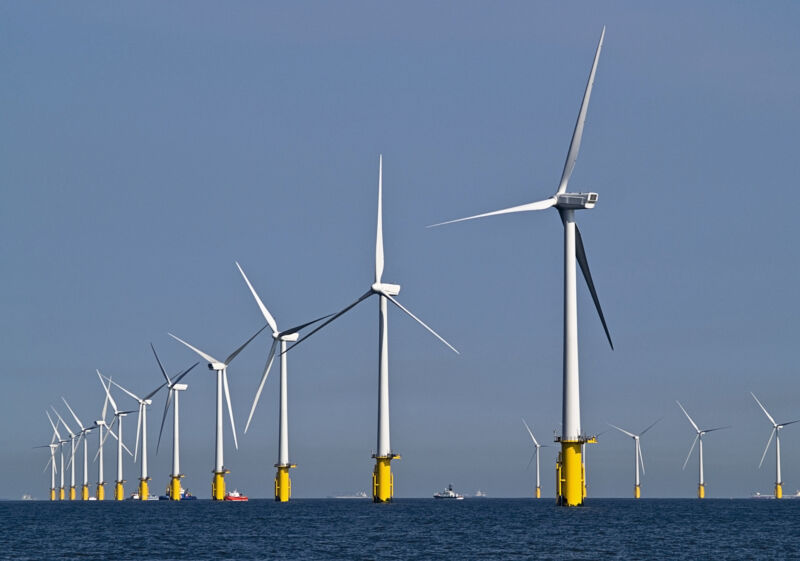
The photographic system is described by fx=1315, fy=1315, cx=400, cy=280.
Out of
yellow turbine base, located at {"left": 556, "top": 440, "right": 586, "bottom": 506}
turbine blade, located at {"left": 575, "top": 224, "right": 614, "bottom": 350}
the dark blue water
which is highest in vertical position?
turbine blade, located at {"left": 575, "top": 224, "right": 614, "bottom": 350}

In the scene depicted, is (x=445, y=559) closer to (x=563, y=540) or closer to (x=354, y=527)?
(x=563, y=540)

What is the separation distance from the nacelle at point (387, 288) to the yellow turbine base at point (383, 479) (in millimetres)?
20299

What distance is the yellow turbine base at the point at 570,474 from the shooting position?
11844cm

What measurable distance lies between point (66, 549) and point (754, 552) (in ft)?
174

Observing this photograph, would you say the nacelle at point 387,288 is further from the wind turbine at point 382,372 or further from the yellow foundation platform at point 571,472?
the yellow foundation platform at point 571,472

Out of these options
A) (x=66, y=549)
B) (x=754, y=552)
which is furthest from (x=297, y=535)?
(x=754, y=552)

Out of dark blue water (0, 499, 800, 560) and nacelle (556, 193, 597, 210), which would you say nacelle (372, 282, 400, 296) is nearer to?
dark blue water (0, 499, 800, 560)

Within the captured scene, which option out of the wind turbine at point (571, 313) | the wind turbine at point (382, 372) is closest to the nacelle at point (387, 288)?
the wind turbine at point (382, 372)

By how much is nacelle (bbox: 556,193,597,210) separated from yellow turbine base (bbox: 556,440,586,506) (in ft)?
73.9

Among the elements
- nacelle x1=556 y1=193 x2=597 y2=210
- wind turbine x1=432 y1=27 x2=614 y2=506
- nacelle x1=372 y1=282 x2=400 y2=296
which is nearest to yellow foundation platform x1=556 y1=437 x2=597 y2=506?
wind turbine x1=432 y1=27 x2=614 y2=506

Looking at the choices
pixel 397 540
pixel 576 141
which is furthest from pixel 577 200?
pixel 397 540

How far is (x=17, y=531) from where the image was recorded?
5482 inches

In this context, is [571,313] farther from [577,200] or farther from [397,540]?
[397,540]

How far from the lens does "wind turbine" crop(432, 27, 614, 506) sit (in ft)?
387
